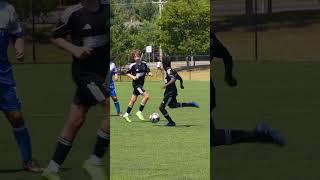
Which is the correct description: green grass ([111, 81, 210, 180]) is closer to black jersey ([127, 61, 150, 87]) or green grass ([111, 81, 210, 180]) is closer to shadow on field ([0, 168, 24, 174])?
black jersey ([127, 61, 150, 87])

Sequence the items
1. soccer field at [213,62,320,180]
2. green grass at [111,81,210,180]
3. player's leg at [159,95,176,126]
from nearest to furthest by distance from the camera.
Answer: soccer field at [213,62,320,180]
green grass at [111,81,210,180]
player's leg at [159,95,176,126]

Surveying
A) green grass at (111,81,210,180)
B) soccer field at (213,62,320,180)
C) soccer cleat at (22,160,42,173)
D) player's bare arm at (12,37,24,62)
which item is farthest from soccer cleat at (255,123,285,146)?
player's bare arm at (12,37,24,62)

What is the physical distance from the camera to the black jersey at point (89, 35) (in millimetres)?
6004

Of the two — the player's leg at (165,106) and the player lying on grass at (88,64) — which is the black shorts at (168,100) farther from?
the player lying on grass at (88,64)

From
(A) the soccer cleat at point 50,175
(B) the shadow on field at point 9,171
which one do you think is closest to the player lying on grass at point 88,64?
(A) the soccer cleat at point 50,175

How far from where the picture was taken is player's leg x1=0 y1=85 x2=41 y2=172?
6480mm

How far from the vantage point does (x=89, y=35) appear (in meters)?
6.03

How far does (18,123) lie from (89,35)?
1284mm

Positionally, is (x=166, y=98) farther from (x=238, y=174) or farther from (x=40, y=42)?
(x=40, y=42)

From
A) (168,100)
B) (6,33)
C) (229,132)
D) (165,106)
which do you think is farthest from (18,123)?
(168,100)

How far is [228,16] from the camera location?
8016 millimetres

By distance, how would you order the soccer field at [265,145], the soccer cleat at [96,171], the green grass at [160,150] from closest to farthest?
the soccer cleat at [96,171]
the soccer field at [265,145]
the green grass at [160,150]

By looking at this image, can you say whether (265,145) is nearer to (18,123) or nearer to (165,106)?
(18,123)

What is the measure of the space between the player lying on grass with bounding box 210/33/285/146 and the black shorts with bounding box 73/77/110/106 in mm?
1350
